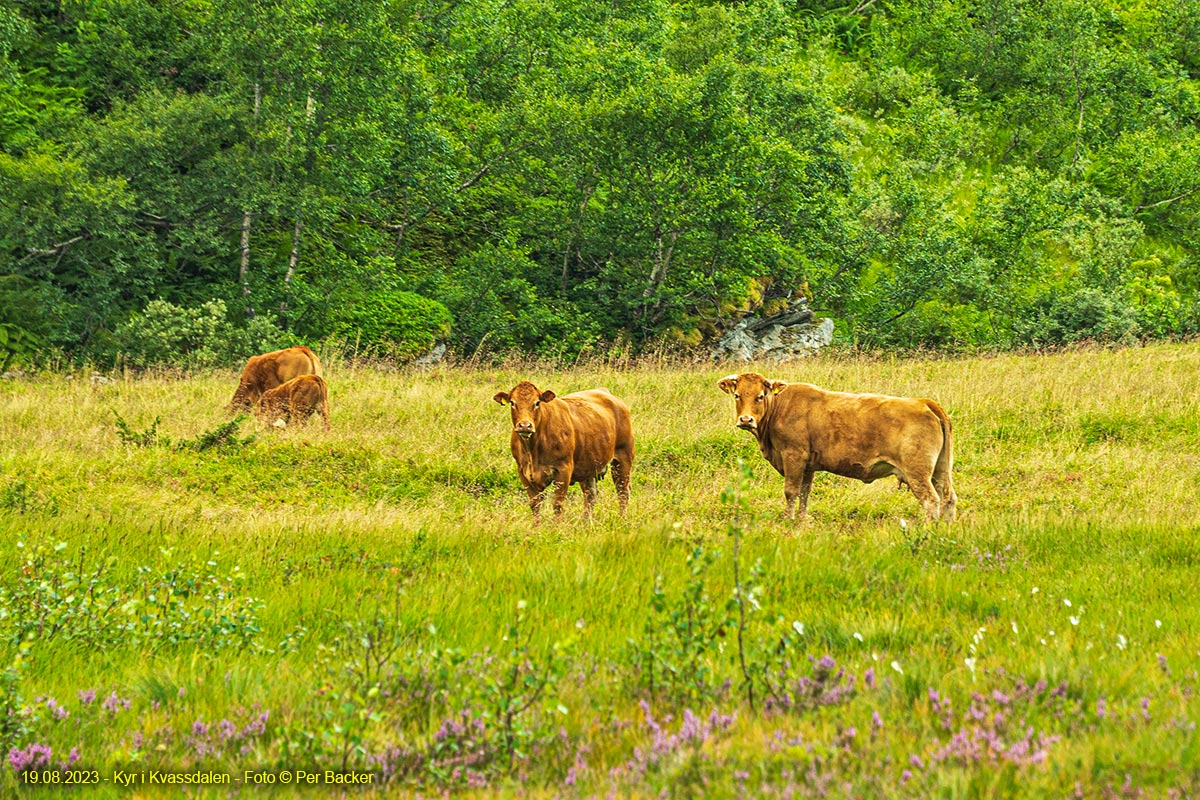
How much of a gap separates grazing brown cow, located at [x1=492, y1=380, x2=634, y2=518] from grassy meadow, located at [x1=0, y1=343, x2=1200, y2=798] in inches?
19.4

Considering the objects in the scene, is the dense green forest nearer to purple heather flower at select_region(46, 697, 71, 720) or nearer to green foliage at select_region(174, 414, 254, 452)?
green foliage at select_region(174, 414, 254, 452)

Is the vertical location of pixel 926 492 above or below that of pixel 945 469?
below

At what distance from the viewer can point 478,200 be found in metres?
37.2

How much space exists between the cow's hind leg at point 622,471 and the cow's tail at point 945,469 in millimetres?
3880

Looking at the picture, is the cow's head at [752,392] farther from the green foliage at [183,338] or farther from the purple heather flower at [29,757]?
the green foliage at [183,338]

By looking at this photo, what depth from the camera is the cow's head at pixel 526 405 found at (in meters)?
11.5

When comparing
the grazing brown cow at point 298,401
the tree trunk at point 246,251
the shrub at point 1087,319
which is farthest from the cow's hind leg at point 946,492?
the shrub at point 1087,319

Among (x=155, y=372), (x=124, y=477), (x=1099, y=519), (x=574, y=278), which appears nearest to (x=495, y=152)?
(x=574, y=278)

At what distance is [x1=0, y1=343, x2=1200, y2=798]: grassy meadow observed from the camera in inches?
171

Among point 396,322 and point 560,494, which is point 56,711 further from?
point 396,322

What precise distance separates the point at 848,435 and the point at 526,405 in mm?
3702

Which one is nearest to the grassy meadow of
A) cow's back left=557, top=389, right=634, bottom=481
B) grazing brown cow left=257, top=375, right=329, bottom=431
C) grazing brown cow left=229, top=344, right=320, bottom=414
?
cow's back left=557, top=389, right=634, bottom=481

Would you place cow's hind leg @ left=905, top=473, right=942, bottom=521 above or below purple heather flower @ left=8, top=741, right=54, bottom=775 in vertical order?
below

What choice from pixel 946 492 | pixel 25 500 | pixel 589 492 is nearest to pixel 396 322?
pixel 589 492
